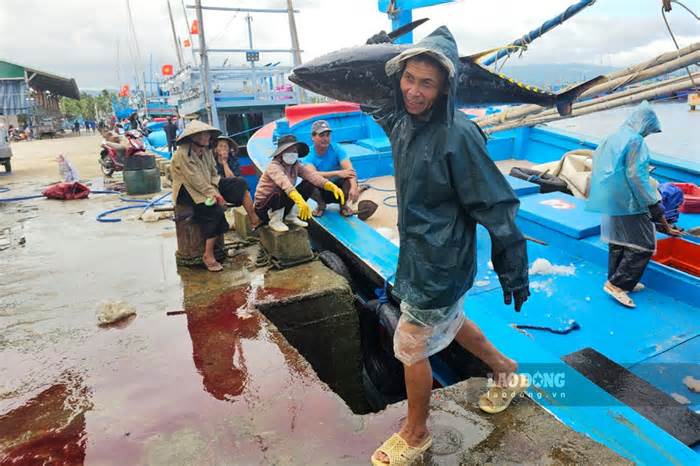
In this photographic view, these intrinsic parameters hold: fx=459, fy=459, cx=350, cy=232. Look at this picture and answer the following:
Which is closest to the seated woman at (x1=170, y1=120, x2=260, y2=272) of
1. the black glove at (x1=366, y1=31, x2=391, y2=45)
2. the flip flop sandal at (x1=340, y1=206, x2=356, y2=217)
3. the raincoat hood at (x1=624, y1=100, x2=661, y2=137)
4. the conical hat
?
the conical hat

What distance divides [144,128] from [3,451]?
83.1ft

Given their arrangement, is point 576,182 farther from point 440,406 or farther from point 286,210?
point 440,406

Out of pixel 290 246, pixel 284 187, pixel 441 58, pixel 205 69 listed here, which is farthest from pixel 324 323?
pixel 205 69

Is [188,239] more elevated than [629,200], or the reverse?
[629,200]

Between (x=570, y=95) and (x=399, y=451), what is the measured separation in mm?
2741

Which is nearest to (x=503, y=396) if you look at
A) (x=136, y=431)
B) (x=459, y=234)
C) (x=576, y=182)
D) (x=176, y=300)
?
(x=459, y=234)

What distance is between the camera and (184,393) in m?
2.45

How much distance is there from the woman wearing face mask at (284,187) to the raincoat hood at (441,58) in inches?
88.1

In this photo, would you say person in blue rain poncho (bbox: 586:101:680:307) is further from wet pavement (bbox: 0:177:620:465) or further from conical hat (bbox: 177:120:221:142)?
conical hat (bbox: 177:120:221:142)

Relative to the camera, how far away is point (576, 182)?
221 inches

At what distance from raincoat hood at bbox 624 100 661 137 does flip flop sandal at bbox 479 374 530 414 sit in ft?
8.13

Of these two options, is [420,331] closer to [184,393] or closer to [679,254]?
[184,393]

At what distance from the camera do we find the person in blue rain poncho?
3.48 meters

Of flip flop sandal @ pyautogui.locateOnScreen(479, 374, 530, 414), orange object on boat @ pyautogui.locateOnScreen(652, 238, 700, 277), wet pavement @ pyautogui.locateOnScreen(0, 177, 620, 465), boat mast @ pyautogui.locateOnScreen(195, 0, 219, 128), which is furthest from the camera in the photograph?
boat mast @ pyautogui.locateOnScreen(195, 0, 219, 128)
